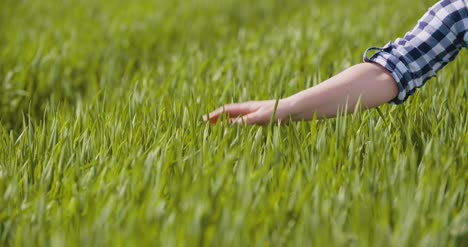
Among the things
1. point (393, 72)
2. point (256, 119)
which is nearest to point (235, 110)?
point (256, 119)

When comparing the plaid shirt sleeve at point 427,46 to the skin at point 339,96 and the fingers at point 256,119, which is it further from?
the fingers at point 256,119

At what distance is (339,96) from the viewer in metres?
1.54

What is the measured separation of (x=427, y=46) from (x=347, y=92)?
0.22 metres

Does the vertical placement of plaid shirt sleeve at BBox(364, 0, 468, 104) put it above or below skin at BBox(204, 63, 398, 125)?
above

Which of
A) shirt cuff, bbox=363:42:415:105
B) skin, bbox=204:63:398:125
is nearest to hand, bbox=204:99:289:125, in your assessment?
skin, bbox=204:63:398:125

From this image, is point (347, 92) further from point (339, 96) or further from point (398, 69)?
point (398, 69)

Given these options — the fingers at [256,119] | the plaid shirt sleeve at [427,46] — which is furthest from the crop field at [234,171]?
the plaid shirt sleeve at [427,46]

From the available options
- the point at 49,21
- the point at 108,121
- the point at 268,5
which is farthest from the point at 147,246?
the point at 268,5

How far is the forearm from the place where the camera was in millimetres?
1528

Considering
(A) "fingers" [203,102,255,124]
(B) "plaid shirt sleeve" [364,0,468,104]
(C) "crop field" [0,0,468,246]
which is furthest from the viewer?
(A) "fingers" [203,102,255,124]

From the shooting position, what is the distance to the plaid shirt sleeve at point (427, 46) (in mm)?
1518

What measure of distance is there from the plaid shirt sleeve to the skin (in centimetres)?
3

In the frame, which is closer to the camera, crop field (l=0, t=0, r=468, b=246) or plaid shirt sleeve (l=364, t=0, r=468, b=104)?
crop field (l=0, t=0, r=468, b=246)

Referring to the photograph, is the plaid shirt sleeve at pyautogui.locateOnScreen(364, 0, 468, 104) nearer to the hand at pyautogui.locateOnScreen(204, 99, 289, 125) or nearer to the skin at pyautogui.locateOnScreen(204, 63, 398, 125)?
the skin at pyautogui.locateOnScreen(204, 63, 398, 125)
